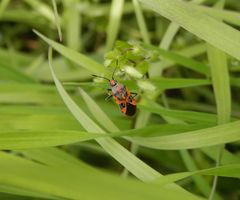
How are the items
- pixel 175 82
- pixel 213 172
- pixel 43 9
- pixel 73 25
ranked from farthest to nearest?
pixel 43 9 → pixel 73 25 → pixel 175 82 → pixel 213 172

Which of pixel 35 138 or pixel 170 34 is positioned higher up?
pixel 170 34

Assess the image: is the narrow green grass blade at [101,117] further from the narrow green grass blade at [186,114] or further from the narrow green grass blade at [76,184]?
the narrow green grass blade at [76,184]

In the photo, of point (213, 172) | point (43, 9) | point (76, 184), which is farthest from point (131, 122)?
point (43, 9)

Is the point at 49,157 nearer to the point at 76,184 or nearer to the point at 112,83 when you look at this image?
the point at 112,83

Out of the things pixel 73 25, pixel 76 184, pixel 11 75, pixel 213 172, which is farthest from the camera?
pixel 73 25

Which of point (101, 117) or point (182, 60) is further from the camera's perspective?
point (182, 60)

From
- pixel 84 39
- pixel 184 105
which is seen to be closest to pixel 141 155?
pixel 184 105

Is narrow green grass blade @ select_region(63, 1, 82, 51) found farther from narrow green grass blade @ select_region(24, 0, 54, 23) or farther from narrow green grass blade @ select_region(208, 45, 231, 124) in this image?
narrow green grass blade @ select_region(208, 45, 231, 124)

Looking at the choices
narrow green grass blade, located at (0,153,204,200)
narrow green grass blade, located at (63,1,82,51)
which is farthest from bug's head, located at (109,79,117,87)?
narrow green grass blade, located at (63,1,82,51)

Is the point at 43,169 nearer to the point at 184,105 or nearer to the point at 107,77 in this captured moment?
the point at 107,77

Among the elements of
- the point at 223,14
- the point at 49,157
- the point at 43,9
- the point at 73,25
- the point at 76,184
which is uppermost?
the point at 43,9
